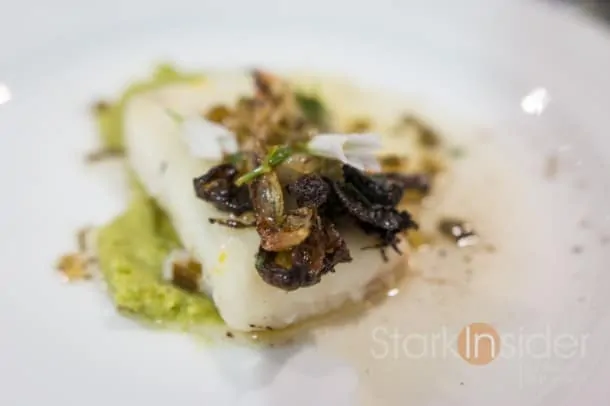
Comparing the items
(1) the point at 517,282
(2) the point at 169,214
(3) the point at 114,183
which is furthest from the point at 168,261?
(1) the point at 517,282

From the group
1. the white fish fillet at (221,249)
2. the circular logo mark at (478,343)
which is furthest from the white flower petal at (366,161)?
the circular logo mark at (478,343)

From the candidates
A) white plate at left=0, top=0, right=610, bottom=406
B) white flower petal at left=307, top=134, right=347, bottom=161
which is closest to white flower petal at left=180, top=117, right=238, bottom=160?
white flower petal at left=307, top=134, right=347, bottom=161

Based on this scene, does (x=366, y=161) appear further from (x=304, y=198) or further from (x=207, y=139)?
(x=207, y=139)

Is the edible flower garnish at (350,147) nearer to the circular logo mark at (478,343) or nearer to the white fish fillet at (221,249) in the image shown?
the white fish fillet at (221,249)

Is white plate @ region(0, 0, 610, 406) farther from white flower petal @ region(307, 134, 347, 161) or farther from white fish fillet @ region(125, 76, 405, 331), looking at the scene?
white flower petal @ region(307, 134, 347, 161)

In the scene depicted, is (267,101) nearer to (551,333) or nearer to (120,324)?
(120,324)
